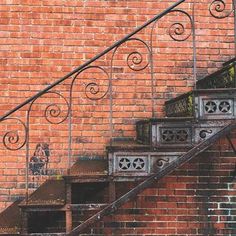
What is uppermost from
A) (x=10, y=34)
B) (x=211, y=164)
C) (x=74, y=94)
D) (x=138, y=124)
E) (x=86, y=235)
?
(x=10, y=34)

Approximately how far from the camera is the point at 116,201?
3.53 m

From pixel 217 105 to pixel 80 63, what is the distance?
1.95 m

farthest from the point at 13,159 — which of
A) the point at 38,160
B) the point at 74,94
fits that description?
the point at 74,94

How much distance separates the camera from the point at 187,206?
479 centimetres

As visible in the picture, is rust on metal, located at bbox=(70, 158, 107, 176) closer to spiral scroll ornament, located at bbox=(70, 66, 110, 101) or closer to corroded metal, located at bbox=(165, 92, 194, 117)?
spiral scroll ornament, located at bbox=(70, 66, 110, 101)

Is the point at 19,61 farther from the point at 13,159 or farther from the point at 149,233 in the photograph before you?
the point at 149,233

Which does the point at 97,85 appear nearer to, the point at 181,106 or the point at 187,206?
the point at 181,106

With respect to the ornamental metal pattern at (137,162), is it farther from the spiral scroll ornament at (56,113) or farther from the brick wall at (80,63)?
A: the spiral scroll ornament at (56,113)

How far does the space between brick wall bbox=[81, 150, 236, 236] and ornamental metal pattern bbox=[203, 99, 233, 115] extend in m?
1.39

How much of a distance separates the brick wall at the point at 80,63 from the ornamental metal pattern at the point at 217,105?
1369mm

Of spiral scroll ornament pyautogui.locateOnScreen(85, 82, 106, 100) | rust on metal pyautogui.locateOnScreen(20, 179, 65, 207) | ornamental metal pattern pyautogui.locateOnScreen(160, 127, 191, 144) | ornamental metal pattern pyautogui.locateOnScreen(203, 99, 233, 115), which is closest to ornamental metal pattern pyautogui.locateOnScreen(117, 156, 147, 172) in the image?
ornamental metal pattern pyautogui.locateOnScreen(160, 127, 191, 144)

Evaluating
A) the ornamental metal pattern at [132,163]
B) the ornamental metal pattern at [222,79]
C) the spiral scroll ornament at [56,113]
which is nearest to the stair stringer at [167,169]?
the ornamental metal pattern at [132,163]

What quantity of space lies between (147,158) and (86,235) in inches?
66.7

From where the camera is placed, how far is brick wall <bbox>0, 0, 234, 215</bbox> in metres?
4.80
